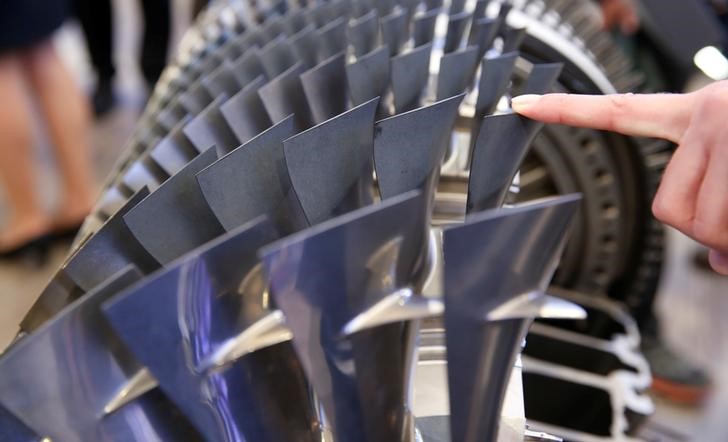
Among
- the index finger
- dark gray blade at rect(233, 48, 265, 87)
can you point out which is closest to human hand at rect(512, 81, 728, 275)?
the index finger

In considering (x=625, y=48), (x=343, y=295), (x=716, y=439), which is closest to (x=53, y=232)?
(x=625, y=48)

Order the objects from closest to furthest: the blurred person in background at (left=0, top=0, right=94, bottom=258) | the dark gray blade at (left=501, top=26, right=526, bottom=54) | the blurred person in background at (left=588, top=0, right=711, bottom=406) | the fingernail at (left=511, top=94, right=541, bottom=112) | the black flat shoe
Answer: the fingernail at (left=511, top=94, right=541, bottom=112) → the dark gray blade at (left=501, top=26, right=526, bottom=54) → the blurred person in background at (left=588, top=0, right=711, bottom=406) → the blurred person in background at (left=0, top=0, right=94, bottom=258) → the black flat shoe

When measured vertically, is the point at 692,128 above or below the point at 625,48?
above

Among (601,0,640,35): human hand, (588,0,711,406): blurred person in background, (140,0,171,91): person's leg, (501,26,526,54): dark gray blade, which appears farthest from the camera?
(140,0,171,91): person's leg

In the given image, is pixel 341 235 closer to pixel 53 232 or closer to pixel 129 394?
pixel 129 394

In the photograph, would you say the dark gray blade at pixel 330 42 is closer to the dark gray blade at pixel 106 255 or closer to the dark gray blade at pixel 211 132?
the dark gray blade at pixel 211 132

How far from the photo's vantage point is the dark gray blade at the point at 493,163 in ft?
1.03

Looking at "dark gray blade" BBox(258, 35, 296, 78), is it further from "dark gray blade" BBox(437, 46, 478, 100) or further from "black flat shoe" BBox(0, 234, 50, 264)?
"black flat shoe" BBox(0, 234, 50, 264)

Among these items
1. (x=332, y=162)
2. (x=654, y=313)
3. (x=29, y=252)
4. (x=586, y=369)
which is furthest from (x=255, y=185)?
(x=29, y=252)

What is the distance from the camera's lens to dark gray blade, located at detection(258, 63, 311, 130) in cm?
38

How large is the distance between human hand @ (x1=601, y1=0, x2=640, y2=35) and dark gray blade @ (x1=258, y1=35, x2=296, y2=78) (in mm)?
835

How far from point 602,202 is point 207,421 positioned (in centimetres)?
42

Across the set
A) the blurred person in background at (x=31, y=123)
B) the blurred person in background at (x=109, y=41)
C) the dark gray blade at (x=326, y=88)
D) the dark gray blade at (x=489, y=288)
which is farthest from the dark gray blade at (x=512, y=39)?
the blurred person in background at (x=109, y=41)

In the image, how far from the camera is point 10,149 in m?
1.35
